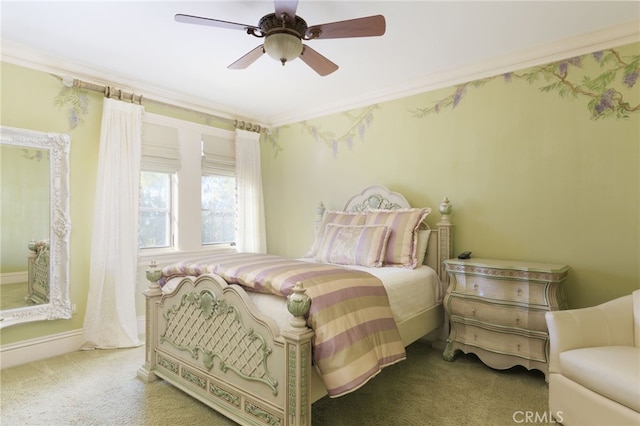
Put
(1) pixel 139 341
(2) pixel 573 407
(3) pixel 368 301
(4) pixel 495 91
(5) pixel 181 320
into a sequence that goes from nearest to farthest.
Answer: (2) pixel 573 407 < (3) pixel 368 301 < (5) pixel 181 320 < (4) pixel 495 91 < (1) pixel 139 341

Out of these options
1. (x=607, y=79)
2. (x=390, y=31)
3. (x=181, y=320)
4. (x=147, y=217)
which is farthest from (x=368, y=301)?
(x=147, y=217)

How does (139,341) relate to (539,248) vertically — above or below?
below

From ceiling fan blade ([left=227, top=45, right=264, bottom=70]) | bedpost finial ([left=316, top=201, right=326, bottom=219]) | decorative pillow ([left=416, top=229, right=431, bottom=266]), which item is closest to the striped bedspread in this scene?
decorative pillow ([left=416, top=229, right=431, bottom=266])

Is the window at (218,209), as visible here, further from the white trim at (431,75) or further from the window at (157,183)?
the white trim at (431,75)

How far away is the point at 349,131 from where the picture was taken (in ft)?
12.9

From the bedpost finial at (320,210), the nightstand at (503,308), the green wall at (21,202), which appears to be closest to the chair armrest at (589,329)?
the nightstand at (503,308)

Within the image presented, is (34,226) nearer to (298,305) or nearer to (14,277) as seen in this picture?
(14,277)

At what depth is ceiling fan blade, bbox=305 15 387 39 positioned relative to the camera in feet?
6.06

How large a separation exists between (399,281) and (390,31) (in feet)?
5.87

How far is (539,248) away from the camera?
9.03 feet

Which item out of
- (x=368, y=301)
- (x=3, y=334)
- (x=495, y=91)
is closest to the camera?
(x=368, y=301)

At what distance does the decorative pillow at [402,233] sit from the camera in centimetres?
294

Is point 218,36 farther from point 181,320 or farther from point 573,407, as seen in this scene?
point 573,407

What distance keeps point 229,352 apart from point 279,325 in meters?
0.41
